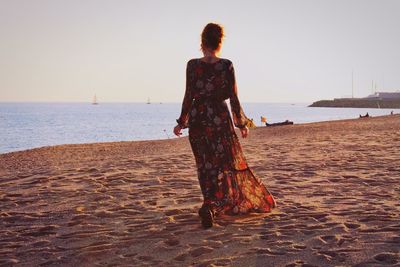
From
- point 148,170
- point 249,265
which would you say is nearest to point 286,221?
point 249,265

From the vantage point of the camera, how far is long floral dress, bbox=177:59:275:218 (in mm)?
4725

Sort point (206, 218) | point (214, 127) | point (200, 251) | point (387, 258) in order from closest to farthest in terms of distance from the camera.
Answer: point (387, 258) < point (200, 251) < point (206, 218) < point (214, 127)

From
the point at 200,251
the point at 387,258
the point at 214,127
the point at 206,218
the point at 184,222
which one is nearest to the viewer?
the point at 387,258

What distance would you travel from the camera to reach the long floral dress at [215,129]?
4725 millimetres

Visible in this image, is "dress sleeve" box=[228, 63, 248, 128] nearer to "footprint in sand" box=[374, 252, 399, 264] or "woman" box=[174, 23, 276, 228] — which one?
"woman" box=[174, 23, 276, 228]

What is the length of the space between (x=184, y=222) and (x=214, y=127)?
1.20 m

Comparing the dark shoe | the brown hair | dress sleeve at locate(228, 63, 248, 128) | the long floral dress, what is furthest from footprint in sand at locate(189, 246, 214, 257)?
the brown hair

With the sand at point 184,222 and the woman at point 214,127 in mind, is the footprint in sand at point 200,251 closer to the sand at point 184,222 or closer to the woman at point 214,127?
the sand at point 184,222

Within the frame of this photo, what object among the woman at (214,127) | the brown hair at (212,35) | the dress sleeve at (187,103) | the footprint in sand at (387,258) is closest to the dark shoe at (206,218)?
the woman at (214,127)

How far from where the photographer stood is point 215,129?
4.80 metres

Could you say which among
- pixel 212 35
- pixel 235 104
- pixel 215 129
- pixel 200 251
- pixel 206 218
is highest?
pixel 212 35

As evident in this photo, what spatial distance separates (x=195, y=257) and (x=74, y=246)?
1320mm

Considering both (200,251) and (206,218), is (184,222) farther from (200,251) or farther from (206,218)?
(200,251)

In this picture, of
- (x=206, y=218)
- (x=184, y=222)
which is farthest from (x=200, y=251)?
(x=184, y=222)
